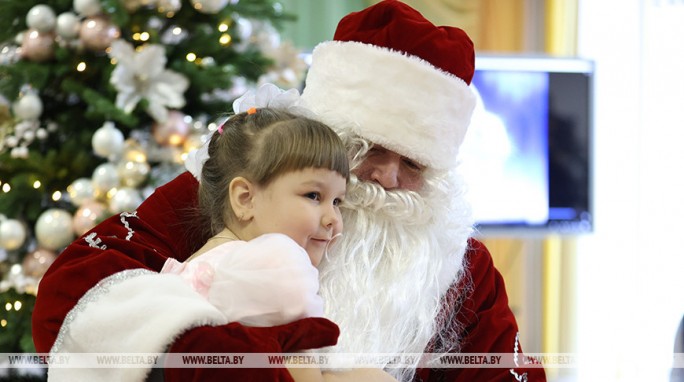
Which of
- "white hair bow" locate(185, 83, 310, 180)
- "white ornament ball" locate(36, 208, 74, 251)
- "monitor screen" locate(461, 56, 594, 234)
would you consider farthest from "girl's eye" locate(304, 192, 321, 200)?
"monitor screen" locate(461, 56, 594, 234)

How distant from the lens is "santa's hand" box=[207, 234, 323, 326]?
1.39m

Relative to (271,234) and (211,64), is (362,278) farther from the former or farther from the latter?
(211,64)

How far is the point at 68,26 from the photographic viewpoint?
3379 mm

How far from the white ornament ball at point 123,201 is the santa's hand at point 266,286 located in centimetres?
188

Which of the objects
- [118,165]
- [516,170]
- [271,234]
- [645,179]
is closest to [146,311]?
[271,234]

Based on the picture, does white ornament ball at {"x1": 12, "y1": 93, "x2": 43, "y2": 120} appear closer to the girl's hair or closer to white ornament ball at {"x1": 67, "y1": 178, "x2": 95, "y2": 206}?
white ornament ball at {"x1": 67, "y1": 178, "x2": 95, "y2": 206}

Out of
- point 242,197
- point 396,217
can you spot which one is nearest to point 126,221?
point 242,197

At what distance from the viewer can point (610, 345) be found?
4.99 metres

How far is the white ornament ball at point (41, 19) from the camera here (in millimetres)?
3381

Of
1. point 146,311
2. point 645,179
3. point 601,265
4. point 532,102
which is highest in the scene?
point 146,311

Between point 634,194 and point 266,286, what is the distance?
403 centimetres

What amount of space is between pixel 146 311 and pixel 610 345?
13.4 feet

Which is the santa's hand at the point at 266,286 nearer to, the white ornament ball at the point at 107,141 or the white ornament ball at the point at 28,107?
the white ornament ball at the point at 107,141

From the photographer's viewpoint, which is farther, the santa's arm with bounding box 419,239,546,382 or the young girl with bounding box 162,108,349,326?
the santa's arm with bounding box 419,239,546,382
